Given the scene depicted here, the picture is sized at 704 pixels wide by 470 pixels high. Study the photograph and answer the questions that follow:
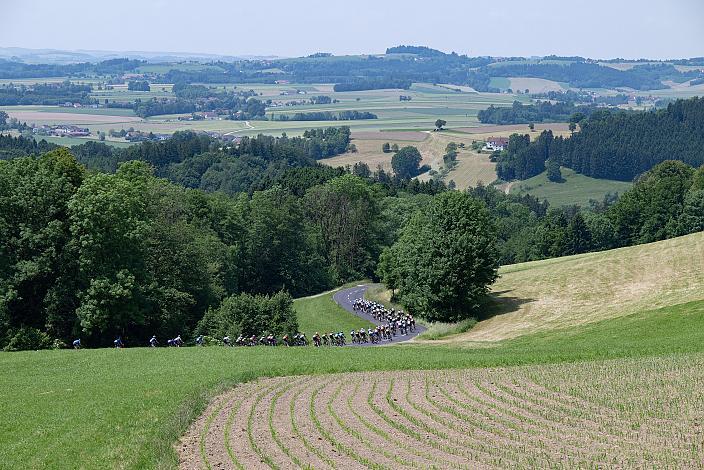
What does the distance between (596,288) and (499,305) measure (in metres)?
7.52

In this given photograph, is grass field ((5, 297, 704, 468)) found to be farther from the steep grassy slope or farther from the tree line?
the tree line

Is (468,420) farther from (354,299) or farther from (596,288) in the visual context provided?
(354,299)

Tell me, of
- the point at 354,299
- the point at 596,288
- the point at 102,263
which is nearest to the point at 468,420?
the point at 102,263

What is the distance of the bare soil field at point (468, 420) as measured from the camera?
67.8ft

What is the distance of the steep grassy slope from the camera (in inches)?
2073

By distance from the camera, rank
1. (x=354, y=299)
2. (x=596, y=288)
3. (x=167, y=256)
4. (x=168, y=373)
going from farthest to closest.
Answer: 1. (x=354, y=299)
2. (x=167, y=256)
3. (x=596, y=288)
4. (x=168, y=373)

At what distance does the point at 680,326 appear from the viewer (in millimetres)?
40812

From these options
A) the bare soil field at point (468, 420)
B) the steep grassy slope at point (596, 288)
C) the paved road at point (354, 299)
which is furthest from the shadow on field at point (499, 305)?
the bare soil field at point (468, 420)

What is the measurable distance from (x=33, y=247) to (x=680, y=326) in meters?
40.1

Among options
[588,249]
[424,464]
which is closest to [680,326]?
[424,464]

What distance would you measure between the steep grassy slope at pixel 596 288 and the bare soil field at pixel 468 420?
21.6m

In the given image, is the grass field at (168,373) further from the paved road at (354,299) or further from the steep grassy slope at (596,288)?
the paved road at (354,299)

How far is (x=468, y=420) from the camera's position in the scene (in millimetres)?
24203

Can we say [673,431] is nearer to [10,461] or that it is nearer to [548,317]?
[10,461]
